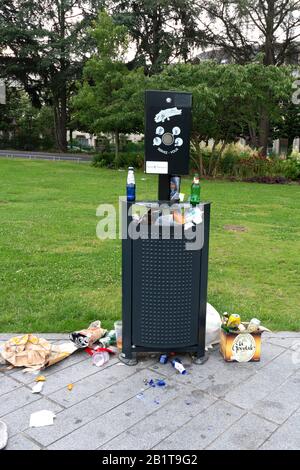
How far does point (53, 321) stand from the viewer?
12.8 feet

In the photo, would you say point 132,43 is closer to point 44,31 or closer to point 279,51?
point 44,31

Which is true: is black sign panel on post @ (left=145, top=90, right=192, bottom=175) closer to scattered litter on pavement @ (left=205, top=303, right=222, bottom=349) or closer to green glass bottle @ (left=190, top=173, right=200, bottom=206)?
green glass bottle @ (left=190, top=173, right=200, bottom=206)

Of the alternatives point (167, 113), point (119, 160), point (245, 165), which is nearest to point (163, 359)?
point (167, 113)

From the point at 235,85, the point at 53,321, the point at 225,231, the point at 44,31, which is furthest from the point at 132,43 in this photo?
the point at 53,321

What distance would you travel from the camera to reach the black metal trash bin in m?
3.11

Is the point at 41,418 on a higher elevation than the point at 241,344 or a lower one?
lower

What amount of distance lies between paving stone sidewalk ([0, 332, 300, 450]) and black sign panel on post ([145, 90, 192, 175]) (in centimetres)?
138

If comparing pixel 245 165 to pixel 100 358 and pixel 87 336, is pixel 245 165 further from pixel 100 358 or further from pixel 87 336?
→ pixel 100 358

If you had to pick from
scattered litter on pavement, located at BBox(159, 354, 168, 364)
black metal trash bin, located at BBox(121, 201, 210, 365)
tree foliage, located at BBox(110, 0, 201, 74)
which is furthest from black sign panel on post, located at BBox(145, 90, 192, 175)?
tree foliage, located at BBox(110, 0, 201, 74)

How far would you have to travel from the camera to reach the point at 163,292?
315cm

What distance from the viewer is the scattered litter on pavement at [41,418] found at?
2.53 meters

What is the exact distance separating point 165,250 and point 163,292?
11.5 inches

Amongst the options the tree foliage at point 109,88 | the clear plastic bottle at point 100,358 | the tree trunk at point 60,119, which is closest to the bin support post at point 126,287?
the clear plastic bottle at point 100,358
